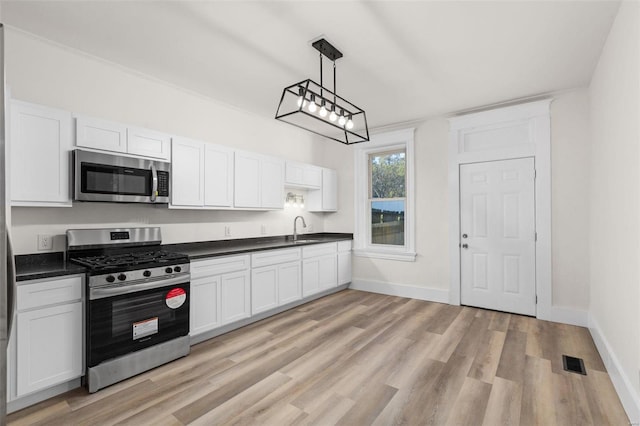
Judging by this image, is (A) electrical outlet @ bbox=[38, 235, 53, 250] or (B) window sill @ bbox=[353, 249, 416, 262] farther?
(B) window sill @ bbox=[353, 249, 416, 262]

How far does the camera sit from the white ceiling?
2.27 meters

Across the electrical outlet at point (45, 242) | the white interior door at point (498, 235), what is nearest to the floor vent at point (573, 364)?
the white interior door at point (498, 235)

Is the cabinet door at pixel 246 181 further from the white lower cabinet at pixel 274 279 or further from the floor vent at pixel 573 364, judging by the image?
the floor vent at pixel 573 364

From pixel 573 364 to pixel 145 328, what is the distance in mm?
3610

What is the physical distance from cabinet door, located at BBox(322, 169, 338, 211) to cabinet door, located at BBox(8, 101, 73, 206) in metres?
3.52

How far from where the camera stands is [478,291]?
4285 mm

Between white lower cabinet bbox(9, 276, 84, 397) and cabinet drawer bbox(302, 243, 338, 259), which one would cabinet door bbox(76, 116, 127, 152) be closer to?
white lower cabinet bbox(9, 276, 84, 397)

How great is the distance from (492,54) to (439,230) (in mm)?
2436

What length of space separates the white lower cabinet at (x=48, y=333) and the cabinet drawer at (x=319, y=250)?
260 centimetres

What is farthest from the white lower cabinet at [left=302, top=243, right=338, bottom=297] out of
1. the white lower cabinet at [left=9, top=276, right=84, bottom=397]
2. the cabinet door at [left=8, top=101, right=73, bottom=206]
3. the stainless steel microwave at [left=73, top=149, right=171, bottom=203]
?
the cabinet door at [left=8, top=101, right=73, bottom=206]

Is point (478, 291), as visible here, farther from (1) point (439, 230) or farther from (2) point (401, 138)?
(2) point (401, 138)

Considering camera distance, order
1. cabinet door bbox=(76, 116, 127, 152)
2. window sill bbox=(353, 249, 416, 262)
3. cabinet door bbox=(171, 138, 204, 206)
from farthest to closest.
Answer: window sill bbox=(353, 249, 416, 262) < cabinet door bbox=(171, 138, 204, 206) < cabinet door bbox=(76, 116, 127, 152)

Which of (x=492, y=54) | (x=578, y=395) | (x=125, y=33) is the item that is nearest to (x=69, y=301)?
(x=125, y=33)

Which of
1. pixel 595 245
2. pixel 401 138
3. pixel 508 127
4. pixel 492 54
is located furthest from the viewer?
pixel 401 138
